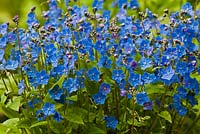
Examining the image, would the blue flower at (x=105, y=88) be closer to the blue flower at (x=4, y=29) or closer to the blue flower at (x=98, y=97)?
the blue flower at (x=98, y=97)

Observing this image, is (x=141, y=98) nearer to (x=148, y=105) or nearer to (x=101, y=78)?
(x=148, y=105)

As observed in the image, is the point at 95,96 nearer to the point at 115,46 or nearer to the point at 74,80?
the point at 74,80

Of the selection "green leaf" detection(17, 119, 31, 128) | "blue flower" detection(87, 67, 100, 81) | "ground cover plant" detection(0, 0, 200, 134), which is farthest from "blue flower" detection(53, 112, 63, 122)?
"blue flower" detection(87, 67, 100, 81)

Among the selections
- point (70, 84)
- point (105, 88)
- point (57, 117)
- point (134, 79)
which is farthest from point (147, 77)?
point (57, 117)

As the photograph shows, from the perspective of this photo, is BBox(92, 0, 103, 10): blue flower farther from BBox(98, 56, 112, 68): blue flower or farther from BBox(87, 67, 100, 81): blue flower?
BBox(87, 67, 100, 81): blue flower

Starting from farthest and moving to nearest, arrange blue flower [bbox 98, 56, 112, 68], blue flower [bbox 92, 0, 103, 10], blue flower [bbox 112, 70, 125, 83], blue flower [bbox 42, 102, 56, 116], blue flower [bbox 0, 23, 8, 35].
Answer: blue flower [bbox 92, 0, 103, 10] → blue flower [bbox 0, 23, 8, 35] → blue flower [bbox 98, 56, 112, 68] → blue flower [bbox 112, 70, 125, 83] → blue flower [bbox 42, 102, 56, 116]

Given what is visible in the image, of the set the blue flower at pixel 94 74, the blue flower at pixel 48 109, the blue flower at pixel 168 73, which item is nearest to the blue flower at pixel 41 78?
the blue flower at pixel 48 109

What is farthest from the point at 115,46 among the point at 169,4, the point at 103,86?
the point at 169,4

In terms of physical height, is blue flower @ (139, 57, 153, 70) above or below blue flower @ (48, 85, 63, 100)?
above

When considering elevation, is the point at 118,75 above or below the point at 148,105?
above
